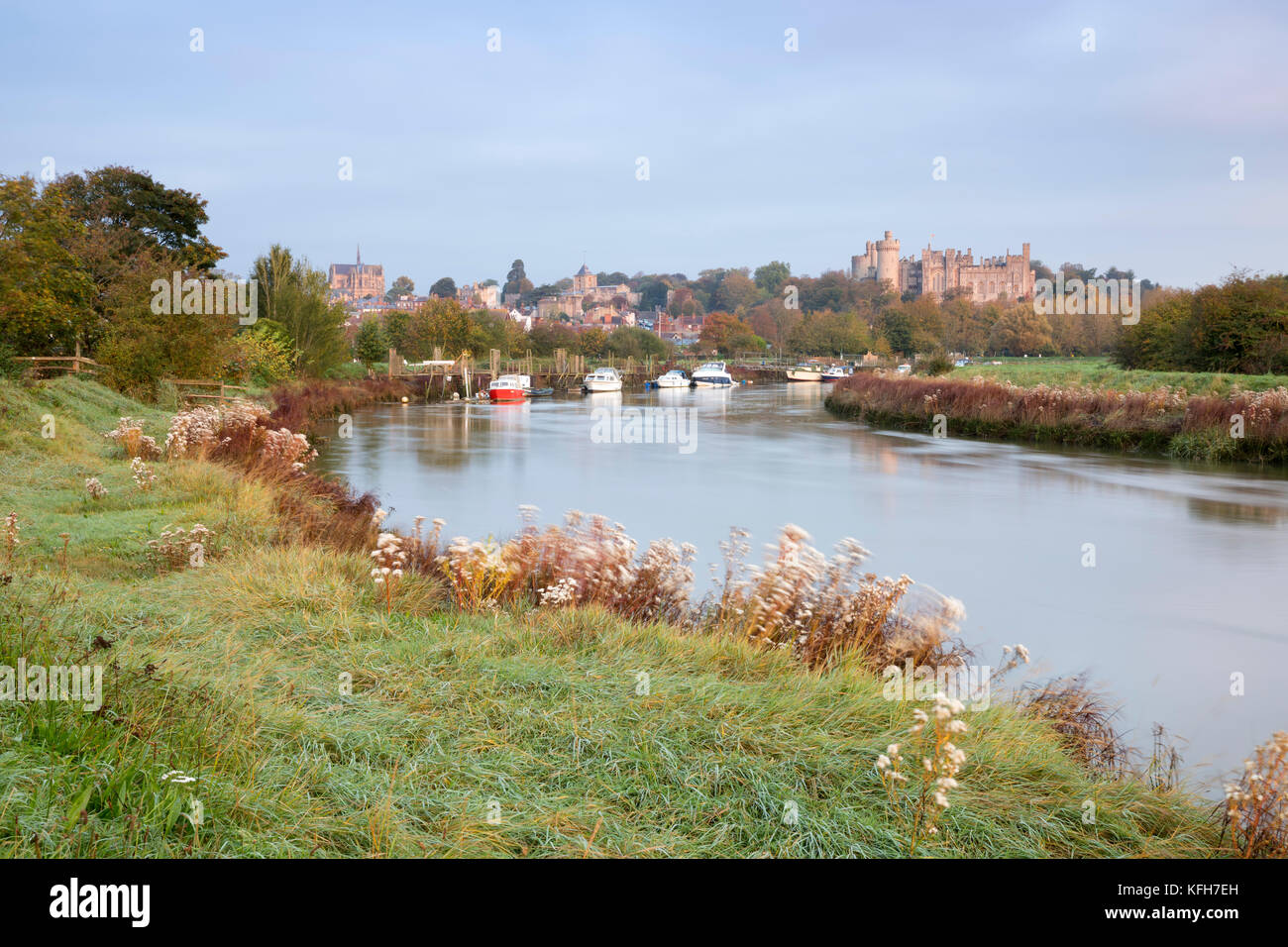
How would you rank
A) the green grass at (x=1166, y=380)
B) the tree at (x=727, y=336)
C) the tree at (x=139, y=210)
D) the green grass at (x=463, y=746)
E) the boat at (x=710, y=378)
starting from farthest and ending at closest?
the tree at (x=727, y=336)
the boat at (x=710, y=378)
the tree at (x=139, y=210)
the green grass at (x=1166, y=380)
the green grass at (x=463, y=746)

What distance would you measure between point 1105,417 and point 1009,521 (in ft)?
41.0

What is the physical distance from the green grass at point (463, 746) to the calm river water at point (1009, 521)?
2.42 metres

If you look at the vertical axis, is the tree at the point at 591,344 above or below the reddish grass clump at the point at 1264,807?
above

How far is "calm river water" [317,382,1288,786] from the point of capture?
8297 millimetres

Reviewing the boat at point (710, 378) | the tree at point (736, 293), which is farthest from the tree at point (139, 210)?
the tree at point (736, 293)

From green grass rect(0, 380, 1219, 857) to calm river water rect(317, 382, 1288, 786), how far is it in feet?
7.95

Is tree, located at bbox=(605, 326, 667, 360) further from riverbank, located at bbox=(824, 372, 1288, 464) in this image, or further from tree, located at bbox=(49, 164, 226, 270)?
riverbank, located at bbox=(824, 372, 1288, 464)

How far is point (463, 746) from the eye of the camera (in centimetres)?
433

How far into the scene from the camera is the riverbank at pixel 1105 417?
874 inches

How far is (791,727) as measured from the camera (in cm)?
468

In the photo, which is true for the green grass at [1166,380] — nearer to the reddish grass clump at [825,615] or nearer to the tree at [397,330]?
the reddish grass clump at [825,615]

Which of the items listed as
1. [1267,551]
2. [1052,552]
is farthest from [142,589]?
[1267,551]
